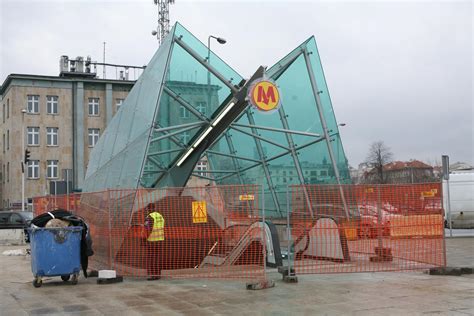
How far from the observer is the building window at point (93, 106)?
53250 millimetres

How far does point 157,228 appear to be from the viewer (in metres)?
10.3

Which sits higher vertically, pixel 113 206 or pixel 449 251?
pixel 113 206

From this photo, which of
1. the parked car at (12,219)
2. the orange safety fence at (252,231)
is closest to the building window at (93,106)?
the parked car at (12,219)

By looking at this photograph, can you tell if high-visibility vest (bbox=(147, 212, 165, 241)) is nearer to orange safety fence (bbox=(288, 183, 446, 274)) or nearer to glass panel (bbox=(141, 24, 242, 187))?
orange safety fence (bbox=(288, 183, 446, 274))

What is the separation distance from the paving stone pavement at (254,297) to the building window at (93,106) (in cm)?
4387

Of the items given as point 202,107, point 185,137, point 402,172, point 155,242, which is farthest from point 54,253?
point 402,172

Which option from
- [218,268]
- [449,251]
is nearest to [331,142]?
[449,251]

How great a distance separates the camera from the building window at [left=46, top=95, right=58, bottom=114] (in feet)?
170

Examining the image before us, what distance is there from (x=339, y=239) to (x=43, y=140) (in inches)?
1790

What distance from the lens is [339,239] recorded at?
451 inches

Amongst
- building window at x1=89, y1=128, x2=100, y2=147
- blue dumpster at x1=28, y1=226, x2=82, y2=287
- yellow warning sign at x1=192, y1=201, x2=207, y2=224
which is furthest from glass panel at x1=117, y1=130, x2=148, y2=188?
building window at x1=89, y1=128, x2=100, y2=147

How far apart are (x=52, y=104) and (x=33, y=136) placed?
3.79m

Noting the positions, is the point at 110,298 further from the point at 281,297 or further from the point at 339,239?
the point at 339,239

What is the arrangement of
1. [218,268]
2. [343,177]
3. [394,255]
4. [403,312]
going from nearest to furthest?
[403,312] < [218,268] < [394,255] < [343,177]
